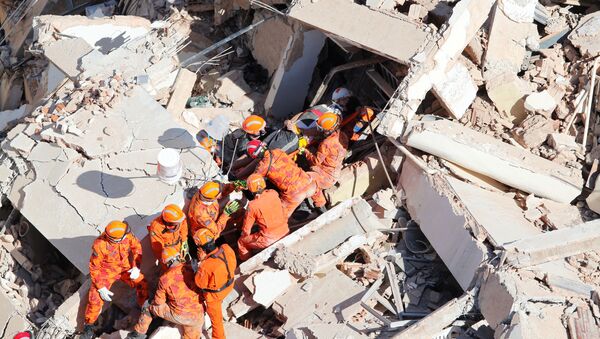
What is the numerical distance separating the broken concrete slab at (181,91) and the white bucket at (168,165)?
1.78 m

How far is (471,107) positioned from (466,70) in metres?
0.52

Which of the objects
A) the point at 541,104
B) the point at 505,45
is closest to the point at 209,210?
the point at 541,104

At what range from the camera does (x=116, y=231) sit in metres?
8.54

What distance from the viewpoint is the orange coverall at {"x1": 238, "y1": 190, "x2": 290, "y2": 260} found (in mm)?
9000

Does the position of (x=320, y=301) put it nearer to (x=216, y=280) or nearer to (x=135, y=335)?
(x=216, y=280)

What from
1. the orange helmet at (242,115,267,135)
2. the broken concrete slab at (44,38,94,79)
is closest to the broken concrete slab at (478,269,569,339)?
the orange helmet at (242,115,267,135)

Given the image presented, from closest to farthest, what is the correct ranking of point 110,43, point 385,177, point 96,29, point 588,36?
point 385,177
point 588,36
point 110,43
point 96,29

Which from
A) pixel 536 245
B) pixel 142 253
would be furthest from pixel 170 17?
pixel 536 245

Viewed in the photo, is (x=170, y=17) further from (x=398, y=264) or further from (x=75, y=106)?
(x=398, y=264)

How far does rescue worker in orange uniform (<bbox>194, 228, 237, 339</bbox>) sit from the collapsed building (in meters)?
0.47

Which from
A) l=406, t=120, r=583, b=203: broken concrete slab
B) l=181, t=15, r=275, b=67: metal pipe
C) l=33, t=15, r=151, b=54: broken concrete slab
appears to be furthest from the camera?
l=33, t=15, r=151, b=54: broken concrete slab

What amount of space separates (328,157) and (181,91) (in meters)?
2.54

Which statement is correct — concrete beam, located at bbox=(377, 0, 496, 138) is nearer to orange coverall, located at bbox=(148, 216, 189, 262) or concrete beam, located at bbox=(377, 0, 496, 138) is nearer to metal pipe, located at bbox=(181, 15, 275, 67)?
orange coverall, located at bbox=(148, 216, 189, 262)

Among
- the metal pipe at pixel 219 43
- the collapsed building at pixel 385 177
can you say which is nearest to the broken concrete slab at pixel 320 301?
the collapsed building at pixel 385 177
